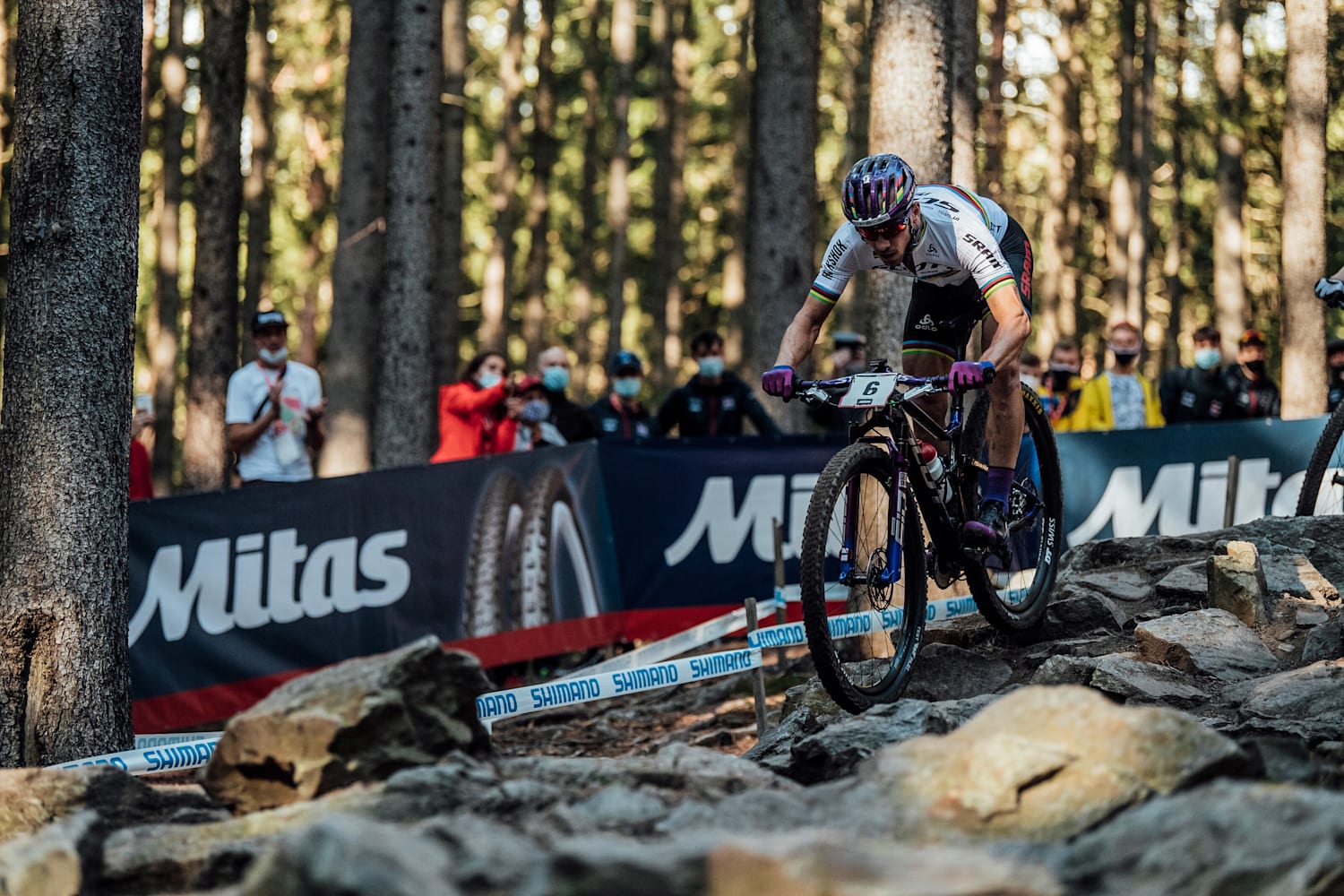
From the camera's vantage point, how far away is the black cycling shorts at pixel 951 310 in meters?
6.91

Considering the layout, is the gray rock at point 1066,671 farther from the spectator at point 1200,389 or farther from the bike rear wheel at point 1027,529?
the spectator at point 1200,389

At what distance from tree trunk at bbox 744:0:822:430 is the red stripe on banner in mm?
3840

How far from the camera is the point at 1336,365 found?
14.1m

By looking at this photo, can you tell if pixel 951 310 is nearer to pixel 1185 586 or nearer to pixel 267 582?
pixel 1185 586

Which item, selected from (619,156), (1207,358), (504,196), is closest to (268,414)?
(1207,358)

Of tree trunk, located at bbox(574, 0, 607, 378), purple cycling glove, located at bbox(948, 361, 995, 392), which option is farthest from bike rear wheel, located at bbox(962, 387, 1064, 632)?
tree trunk, located at bbox(574, 0, 607, 378)

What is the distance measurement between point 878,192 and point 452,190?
15.5 meters

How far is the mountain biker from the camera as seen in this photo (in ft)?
20.4

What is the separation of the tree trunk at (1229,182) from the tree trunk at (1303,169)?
5409 millimetres

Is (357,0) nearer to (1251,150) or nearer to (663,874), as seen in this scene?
(663,874)

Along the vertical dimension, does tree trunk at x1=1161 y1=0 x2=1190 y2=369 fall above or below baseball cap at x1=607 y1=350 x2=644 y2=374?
above

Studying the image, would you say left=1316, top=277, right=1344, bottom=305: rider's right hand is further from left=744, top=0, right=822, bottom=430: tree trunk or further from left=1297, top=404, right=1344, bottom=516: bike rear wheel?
left=744, top=0, right=822, bottom=430: tree trunk

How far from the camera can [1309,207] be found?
558 inches

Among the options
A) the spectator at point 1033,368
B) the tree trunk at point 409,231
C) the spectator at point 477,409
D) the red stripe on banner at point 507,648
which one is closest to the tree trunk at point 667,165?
the tree trunk at point 409,231
